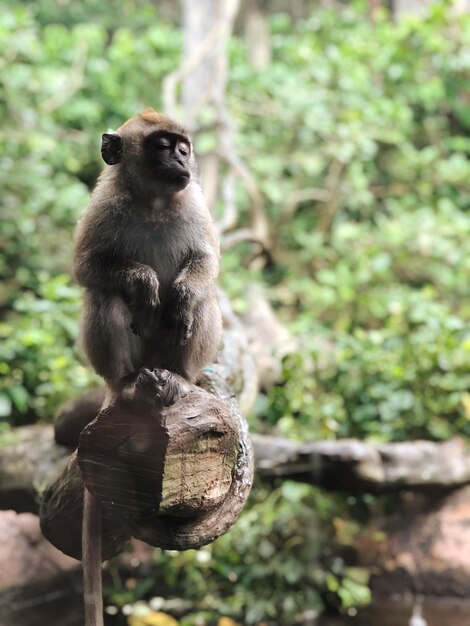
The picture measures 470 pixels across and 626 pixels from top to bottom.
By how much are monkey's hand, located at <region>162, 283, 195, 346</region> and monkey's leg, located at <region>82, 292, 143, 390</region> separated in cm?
15

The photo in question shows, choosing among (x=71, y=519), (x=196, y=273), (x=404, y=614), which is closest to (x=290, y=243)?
(x=404, y=614)

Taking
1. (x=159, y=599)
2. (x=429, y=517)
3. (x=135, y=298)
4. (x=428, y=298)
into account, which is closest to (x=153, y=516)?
(x=135, y=298)

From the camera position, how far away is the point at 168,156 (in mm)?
3006

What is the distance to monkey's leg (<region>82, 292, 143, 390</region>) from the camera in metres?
2.99

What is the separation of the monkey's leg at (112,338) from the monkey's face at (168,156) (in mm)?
519

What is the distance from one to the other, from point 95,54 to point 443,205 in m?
5.13

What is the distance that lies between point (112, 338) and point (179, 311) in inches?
11.2

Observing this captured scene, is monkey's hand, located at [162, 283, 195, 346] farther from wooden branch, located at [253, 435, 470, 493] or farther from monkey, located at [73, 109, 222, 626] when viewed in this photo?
wooden branch, located at [253, 435, 470, 493]

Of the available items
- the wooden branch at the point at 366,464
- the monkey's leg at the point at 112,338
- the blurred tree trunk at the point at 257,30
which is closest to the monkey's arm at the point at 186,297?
the monkey's leg at the point at 112,338

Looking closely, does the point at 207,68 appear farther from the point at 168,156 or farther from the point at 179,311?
the point at 179,311

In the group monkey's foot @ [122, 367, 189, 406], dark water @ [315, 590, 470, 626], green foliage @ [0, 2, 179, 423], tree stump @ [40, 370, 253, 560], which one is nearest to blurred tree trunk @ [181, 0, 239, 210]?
green foliage @ [0, 2, 179, 423]

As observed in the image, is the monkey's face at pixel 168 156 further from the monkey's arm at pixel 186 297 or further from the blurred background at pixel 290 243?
the blurred background at pixel 290 243

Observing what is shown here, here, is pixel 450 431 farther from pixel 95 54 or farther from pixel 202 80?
pixel 95 54

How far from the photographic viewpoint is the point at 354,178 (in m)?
10.1
